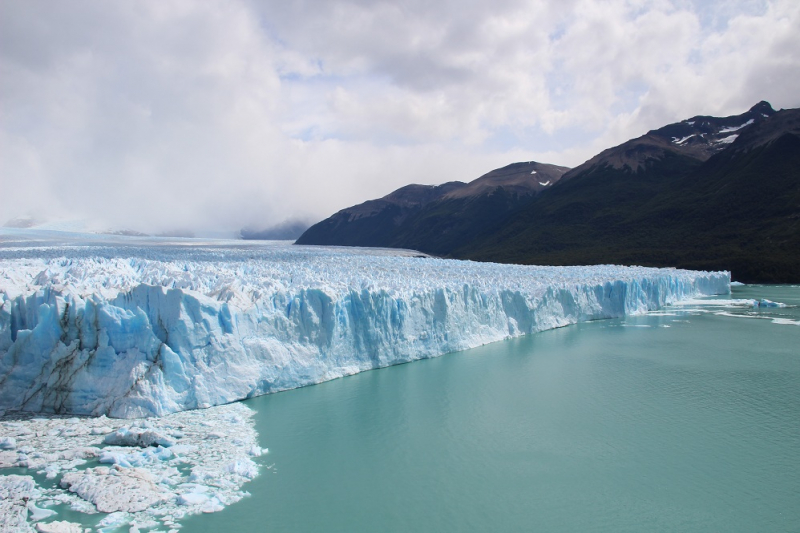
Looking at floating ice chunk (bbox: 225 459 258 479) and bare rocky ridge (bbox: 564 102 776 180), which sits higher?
bare rocky ridge (bbox: 564 102 776 180)

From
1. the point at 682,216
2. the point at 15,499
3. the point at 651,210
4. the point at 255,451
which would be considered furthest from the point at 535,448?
the point at 651,210

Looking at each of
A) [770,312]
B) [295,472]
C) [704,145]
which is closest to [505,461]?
[295,472]

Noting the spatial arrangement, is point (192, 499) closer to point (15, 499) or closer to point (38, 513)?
point (38, 513)

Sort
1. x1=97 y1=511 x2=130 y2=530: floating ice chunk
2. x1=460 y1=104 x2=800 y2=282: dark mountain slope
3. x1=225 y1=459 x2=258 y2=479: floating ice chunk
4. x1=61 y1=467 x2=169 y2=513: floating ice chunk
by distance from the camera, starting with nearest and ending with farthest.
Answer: x1=97 y1=511 x2=130 y2=530: floating ice chunk < x1=61 y1=467 x2=169 y2=513: floating ice chunk < x1=225 y1=459 x2=258 y2=479: floating ice chunk < x1=460 y1=104 x2=800 y2=282: dark mountain slope

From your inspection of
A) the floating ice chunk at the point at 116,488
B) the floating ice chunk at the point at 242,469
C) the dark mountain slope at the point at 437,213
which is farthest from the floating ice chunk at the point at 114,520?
the dark mountain slope at the point at 437,213

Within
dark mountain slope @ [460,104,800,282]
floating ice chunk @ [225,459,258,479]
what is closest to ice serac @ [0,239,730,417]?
floating ice chunk @ [225,459,258,479]

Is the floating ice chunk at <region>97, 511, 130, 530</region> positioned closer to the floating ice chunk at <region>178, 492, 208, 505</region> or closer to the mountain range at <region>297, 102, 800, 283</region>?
the floating ice chunk at <region>178, 492, 208, 505</region>

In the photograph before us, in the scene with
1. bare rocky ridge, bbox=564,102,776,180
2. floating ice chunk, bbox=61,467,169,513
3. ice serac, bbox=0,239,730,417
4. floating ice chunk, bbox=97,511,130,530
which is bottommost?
floating ice chunk, bbox=97,511,130,530
